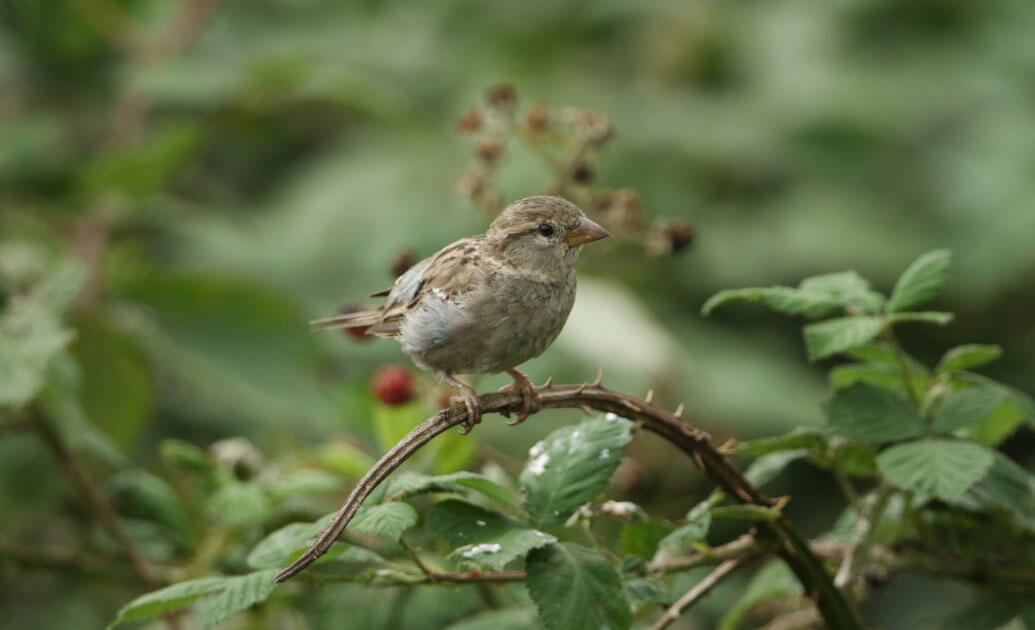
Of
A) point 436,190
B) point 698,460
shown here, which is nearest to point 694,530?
point 698,460

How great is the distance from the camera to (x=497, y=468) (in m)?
2.54

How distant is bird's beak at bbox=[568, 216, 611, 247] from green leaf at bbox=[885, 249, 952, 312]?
666 mm

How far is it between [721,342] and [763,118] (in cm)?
148

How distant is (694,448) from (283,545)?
0.66 meters

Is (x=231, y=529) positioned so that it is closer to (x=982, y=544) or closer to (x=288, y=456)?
(x=288, y=456)

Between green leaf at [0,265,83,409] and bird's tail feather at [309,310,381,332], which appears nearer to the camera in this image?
green leaf at [0,265,83,409]

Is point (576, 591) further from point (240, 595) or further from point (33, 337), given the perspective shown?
point (33, 337)

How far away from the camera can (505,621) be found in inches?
82.1

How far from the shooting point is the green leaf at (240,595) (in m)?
1.71

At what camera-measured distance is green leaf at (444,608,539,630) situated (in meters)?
2.07

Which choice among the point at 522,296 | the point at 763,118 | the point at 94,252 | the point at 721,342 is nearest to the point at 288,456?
the point at 522,296

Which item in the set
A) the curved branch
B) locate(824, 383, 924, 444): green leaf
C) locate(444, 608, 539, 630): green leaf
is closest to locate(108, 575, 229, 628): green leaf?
the curved branch

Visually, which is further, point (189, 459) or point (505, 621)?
point (189, 459)

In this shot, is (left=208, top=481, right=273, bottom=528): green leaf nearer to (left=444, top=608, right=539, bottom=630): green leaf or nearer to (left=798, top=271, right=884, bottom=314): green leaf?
(left=444, top=608, right=539, bottom=630): green leaf
